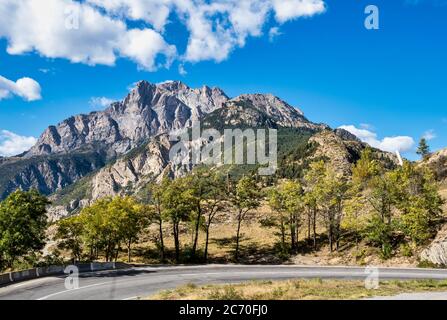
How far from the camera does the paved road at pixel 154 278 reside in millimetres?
28312

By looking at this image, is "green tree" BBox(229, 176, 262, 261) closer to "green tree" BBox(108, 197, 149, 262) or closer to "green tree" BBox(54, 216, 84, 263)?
"green tree" BBox(108, 197, 149, 262)

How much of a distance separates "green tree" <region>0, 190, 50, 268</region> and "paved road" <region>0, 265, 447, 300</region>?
548 centimetres

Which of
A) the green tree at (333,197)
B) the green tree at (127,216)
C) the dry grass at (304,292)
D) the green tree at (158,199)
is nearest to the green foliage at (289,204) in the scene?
the green tree at (333,197)

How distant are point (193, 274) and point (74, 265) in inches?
499

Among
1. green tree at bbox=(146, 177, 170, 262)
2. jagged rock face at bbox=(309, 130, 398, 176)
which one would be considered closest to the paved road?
green tree at bbox=(146, 177, 170, 262)

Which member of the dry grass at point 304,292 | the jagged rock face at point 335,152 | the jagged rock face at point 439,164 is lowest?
the dry grass at point 304,292

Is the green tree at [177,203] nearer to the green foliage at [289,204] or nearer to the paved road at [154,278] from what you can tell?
the paved road at [154,278]

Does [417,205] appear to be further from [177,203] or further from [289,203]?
[177,203]

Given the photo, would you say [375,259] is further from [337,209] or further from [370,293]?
[370,293]

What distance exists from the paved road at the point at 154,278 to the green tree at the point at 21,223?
216 inches

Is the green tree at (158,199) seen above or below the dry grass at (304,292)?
above

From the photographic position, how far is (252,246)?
6081 cm
